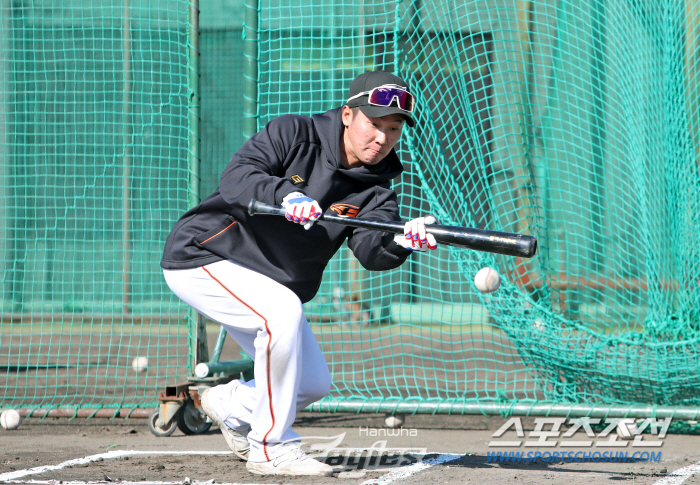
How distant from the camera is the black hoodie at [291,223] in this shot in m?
3.59

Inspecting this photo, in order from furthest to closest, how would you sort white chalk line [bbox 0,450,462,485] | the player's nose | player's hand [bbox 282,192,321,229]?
the player's nose < white chalk line [bbox 0,450,462,485] < player's hand [bbox 282,192,321,229]

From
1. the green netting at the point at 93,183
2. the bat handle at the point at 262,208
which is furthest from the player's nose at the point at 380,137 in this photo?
the green netting at the point at 93,183

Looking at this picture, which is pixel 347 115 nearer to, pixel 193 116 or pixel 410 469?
pixel 410 469

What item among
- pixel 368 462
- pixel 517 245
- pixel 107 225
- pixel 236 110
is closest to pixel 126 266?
pixel 107 225

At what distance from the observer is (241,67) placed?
1079 cm

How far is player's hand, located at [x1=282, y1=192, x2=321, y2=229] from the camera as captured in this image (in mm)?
3150

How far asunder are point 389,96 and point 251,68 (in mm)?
2184

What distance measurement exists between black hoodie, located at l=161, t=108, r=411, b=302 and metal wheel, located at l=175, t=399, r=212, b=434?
1434mm

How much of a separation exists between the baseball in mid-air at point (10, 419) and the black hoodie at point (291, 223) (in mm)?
2060

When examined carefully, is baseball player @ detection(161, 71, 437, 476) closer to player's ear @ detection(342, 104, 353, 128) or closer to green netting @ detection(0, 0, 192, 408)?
player's ear @ detection(342, 104, 353, 128)

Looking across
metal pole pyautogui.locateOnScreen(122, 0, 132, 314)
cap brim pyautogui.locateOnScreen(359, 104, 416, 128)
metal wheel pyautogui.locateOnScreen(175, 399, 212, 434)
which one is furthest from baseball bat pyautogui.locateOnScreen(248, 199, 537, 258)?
metal pole pyautogui.locateOnScreen(122, 0, 132, 314)

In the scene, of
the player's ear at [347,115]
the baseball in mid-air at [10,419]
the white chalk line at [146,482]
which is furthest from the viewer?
the baseball in mid-air at [10,419]

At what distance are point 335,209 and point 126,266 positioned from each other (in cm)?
628

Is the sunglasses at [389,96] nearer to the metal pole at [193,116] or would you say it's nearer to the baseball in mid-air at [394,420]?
the metal pole at [193,116]
